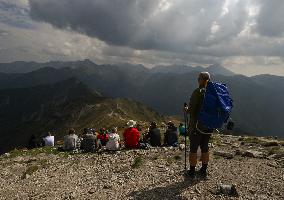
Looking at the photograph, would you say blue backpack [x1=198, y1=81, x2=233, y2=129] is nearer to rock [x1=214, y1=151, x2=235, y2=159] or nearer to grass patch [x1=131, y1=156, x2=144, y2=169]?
grass patch [x1=131, y1=156, x2=144, y2=169]

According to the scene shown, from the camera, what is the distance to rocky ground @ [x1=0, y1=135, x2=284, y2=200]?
13.2 metres

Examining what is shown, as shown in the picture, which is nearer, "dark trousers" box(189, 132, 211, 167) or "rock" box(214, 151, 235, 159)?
"dark trousers" box(189, 132, 211, 167)

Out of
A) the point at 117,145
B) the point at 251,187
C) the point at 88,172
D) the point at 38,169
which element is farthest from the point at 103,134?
the point at 251,187

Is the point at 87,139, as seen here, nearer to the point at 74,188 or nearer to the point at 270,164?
the point at 74,188

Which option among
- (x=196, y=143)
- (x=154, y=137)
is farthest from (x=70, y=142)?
(x=196, y=143)

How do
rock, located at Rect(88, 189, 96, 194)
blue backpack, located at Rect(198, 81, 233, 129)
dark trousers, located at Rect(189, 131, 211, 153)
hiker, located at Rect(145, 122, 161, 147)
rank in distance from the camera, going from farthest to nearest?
1. hiker, located at Rect(145, 122, 161, 147)
2. dark trousers, located at Rect(189, 131, 211, 153)
3. rock, located at Rect(88, 189, 96, 194)
4. blue backpack, located at Rect(198, 81, 233, 129)

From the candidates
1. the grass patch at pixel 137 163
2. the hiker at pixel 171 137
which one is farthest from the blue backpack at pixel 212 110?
the hiker at pixel 171 137

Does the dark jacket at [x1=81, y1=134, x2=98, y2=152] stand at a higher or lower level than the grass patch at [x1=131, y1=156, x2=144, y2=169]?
lower

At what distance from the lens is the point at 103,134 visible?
29797mm

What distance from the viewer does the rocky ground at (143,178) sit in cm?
1319

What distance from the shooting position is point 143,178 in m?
15.0

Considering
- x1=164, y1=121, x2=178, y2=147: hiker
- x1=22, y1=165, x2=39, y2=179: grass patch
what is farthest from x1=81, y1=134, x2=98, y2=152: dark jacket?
x1=22, y1=165, x2=39, y2=179: grass patch

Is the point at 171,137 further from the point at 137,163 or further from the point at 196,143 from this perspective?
the point at 196,143

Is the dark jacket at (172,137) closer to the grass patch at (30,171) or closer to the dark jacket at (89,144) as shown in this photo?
the dark jacket at (89,144)
